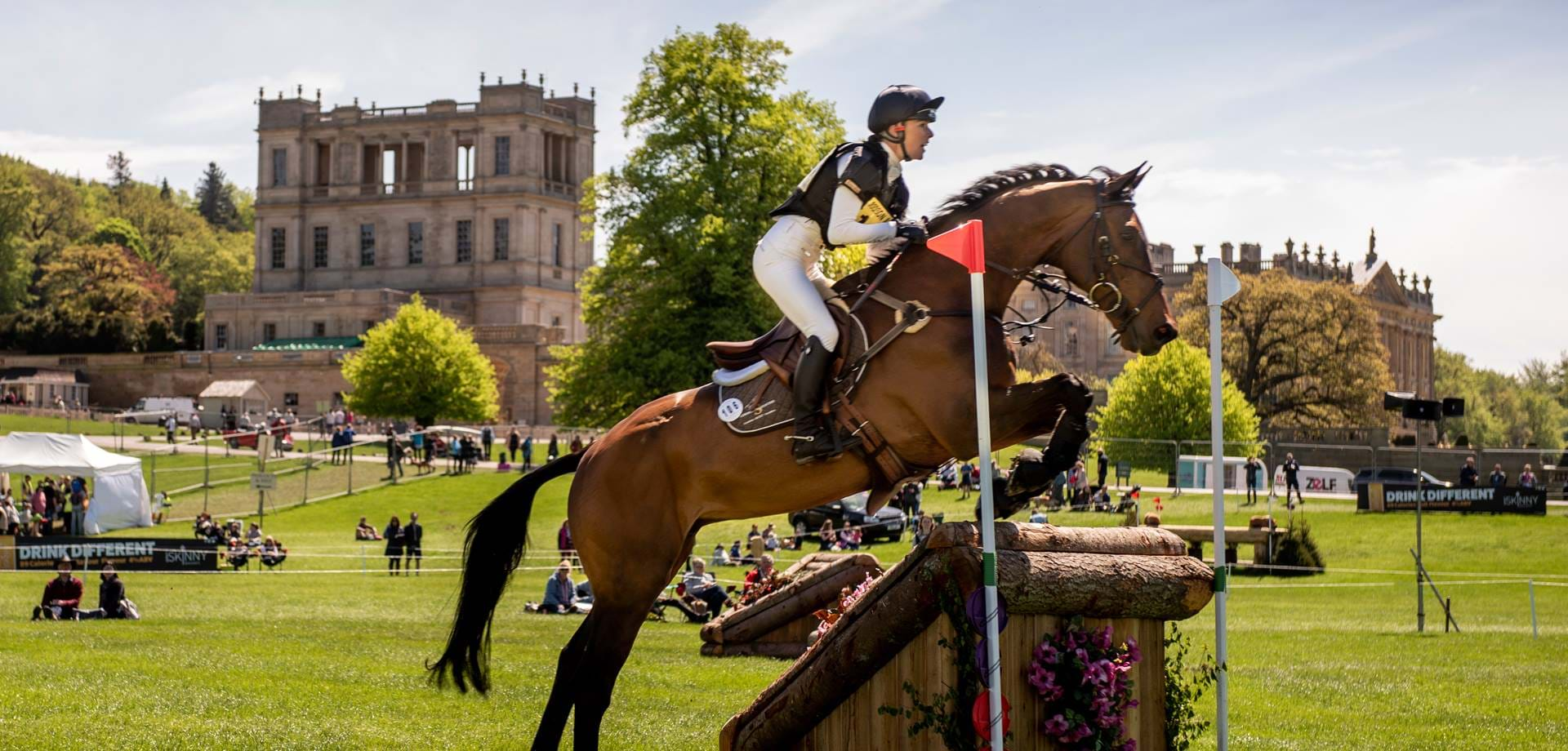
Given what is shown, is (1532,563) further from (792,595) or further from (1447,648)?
(792,595)

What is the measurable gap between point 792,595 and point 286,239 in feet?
344

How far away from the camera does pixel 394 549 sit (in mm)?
35531

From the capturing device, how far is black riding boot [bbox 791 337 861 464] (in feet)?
27.3

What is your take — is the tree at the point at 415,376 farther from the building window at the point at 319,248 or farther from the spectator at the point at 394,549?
the spectator at the point at 394,549

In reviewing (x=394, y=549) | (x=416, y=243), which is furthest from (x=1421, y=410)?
(x=416, y=243)

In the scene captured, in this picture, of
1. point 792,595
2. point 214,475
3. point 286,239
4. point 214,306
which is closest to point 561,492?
point 214,475

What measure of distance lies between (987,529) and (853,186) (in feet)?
7.52

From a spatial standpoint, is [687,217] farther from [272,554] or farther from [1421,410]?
[1421,410]

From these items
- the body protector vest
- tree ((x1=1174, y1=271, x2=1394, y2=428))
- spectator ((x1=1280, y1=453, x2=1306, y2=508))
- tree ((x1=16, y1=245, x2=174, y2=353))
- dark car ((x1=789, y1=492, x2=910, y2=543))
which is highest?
tree ((x1=16, y1=245, x2=174, y2=353))

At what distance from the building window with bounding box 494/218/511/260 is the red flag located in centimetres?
10197

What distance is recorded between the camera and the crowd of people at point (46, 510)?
3812 centimetres

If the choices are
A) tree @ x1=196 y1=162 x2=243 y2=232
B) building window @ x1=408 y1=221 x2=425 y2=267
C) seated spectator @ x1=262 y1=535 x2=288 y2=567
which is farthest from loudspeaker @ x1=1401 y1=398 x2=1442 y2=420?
tree @ x1=196 y1=162 x2=243 y2=232

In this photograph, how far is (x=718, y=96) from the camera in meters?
46.3

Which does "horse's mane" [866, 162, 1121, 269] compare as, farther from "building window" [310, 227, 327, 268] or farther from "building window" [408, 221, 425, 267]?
"building window" [310, 227, 327, 268]
